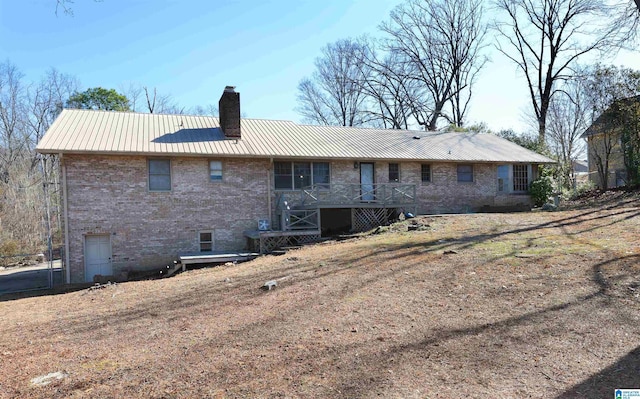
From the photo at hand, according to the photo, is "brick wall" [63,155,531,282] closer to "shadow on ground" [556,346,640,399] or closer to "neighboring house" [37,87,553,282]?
"neighboring house" [37,87,553,282]

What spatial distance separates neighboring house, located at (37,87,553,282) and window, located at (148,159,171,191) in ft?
0.13

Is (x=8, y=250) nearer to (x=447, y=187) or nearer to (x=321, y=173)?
(x=321, y=173)

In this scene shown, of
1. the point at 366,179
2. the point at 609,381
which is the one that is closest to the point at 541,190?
the point at 366,179

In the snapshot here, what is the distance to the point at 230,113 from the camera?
59.0 ft

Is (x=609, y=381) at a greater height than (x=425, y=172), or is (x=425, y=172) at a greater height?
(x=425, y=172)

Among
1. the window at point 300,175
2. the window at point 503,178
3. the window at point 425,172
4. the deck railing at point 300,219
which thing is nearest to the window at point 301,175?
the window at point 300,175

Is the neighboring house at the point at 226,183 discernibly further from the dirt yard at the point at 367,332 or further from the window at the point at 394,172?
the dirt yard at the point at 367,332

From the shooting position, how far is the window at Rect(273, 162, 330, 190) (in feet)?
57.3

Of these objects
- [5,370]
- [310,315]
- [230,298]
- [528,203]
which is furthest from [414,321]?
[528,203]

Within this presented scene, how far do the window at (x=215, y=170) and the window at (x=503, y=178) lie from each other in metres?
15.4

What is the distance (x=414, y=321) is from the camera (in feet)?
19.3

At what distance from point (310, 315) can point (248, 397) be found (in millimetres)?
2473

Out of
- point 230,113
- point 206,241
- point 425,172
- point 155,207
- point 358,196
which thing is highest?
point 230,113

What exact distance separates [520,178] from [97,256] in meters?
21.7
